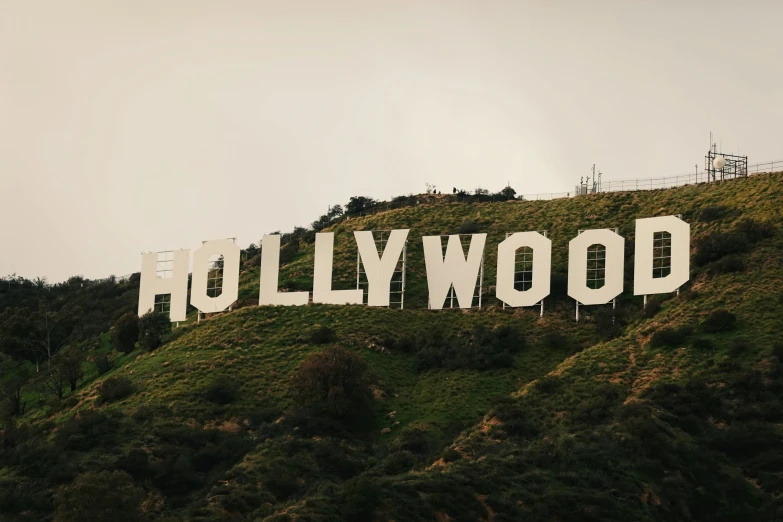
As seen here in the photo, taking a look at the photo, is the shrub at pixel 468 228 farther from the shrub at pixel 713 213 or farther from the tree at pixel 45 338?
the tree at pixel 45 338

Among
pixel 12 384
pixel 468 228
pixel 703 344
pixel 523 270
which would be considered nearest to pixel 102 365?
pixel 12 384

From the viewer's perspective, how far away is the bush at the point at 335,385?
6334cm

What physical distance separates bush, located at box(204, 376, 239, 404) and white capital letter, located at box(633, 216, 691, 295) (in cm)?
2282

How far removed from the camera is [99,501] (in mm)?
48906

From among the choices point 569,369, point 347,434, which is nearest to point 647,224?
point 569,369

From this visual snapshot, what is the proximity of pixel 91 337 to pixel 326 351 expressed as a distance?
30296 millimetres

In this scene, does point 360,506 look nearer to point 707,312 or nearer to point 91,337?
point 707,312

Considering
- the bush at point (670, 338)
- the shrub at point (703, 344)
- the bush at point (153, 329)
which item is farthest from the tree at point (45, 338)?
the shrub at point (703, 344)

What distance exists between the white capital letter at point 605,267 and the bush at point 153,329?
25.3 m

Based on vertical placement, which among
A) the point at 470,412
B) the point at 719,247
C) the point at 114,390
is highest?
the point at 719,247

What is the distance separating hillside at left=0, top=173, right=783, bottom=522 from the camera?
5266 cm

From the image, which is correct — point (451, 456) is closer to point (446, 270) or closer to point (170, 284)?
point (446, 270)

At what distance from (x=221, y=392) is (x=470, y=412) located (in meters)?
13.2

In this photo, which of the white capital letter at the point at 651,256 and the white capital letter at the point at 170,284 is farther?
the white capital letter at the point at 170,284
